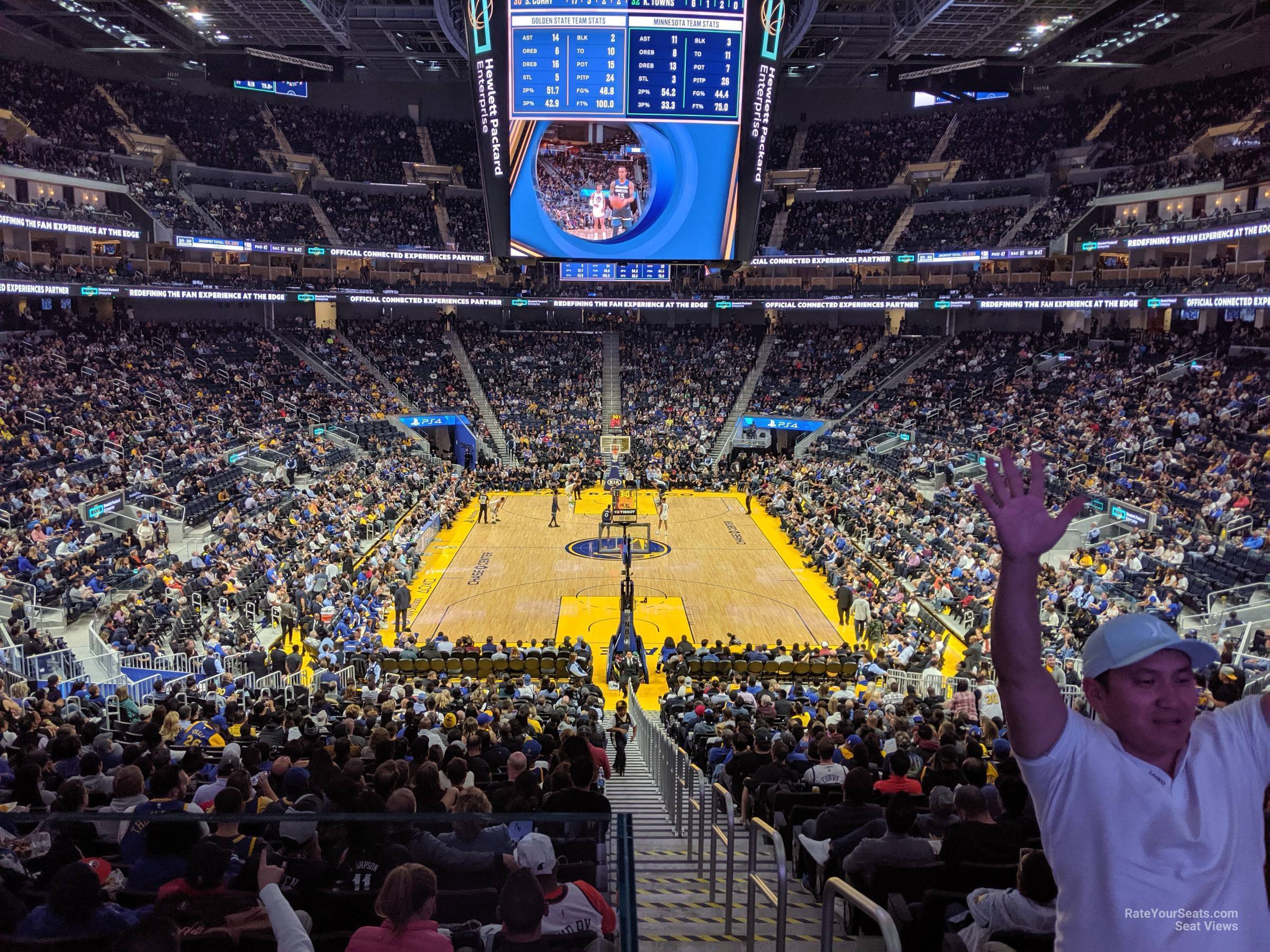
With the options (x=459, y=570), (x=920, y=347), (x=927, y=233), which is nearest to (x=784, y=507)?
(x=459, y=570)

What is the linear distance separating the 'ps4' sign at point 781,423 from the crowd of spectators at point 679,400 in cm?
142

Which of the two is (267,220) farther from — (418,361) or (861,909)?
(861,909)

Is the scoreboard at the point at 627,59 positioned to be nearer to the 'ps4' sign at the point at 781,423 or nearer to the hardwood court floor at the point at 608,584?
the hardwood court floor at the point at 608,584

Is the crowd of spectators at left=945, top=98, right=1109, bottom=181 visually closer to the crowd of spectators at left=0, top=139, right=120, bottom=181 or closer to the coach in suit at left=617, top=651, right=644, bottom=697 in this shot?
the coach in suit at left=617, top=651, right=644, bottom=697

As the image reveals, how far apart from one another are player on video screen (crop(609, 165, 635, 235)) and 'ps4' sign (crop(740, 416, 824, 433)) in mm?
16459

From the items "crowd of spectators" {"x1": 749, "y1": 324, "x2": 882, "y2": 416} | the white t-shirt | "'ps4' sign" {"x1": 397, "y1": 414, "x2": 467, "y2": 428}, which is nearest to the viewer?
the white t-shirt

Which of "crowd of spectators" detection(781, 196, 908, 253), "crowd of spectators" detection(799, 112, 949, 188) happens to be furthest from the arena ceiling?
"crowd of spectators" detection(781, 196, 908, 253)

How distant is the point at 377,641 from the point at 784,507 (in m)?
17.4

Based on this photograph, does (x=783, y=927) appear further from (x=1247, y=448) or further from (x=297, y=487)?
(x=297, y=487)

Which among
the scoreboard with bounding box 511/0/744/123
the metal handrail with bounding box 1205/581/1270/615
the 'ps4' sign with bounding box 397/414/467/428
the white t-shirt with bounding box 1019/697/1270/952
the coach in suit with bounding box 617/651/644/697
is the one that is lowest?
the coach in suit with bounding box 617/651/644/697

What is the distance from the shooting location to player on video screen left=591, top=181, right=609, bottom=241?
28.5m

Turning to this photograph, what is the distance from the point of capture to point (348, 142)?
4891 cm

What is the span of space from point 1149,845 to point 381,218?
50.0 m

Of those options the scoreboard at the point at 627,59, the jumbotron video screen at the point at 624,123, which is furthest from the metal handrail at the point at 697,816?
the jumbotron video screen at the point at 624,123
